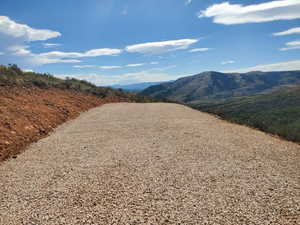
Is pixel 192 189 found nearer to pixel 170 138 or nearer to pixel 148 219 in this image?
pixel 148 219

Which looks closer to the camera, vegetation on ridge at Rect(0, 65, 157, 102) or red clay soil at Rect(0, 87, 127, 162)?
red clay soil at Rect(0, 87, 127, 162)

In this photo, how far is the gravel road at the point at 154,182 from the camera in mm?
5527

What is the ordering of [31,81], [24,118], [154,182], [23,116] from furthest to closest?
[31,81] → [23,116] → [24,118] → [154,182]

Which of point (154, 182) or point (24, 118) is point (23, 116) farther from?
point (154, 182)

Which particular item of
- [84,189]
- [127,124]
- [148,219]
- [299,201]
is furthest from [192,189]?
[127,124]

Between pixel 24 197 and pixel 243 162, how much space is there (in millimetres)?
7467

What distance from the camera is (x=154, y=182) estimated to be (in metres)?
7.23

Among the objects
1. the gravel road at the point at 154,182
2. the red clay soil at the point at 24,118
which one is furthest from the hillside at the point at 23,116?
the gravel road at the point at 154,182

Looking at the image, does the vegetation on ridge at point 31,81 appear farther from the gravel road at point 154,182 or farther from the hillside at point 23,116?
the gravel road at point 154,182

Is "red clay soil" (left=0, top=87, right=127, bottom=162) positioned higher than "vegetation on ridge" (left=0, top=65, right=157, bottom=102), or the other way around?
"vegetation on ridge" (left=0, top=65, right=157, bottom=102)

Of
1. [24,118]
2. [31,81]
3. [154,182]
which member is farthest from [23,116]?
[31,81]

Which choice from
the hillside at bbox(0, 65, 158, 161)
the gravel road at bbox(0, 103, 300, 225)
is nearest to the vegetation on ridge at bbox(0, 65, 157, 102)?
the hillside at bbox(0, 65, 158, 161)

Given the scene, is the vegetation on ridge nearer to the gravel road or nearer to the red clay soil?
the red clay soil

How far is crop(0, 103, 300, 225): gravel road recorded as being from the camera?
5.53 m
